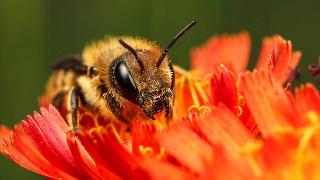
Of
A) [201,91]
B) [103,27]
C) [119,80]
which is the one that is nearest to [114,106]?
[119,80]

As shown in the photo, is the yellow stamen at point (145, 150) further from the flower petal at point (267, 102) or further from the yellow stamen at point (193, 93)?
the yellow stamen at point (193, 93)

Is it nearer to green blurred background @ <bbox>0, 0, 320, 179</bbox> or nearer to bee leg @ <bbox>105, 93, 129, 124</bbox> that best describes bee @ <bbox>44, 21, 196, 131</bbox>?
bee leg @ <bbox>105, 93, 129, 124</bbox>

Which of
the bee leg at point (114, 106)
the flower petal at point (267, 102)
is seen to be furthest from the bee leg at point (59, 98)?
the flower petal at point (267, 102)

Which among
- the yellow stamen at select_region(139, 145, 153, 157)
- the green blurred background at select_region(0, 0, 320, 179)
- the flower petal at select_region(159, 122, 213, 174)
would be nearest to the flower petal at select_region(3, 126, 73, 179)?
the yellow stamen at select_region(139, 145, 153, 157)

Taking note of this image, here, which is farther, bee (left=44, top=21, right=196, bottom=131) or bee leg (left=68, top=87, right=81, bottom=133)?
bee leg (left=68, top=87, right=81, bottom=133)

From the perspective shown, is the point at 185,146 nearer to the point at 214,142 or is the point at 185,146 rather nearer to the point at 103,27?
the point at 214,142

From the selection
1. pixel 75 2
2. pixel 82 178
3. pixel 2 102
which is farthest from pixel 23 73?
pixel 82 178

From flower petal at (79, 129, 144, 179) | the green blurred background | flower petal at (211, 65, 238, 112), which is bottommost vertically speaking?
flower petal at (79, 129, 144, 179)
